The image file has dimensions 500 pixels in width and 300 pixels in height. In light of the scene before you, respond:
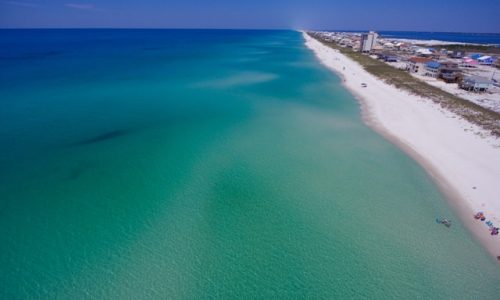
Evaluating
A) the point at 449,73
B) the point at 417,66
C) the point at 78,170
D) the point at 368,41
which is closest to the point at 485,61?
the point at 417,66

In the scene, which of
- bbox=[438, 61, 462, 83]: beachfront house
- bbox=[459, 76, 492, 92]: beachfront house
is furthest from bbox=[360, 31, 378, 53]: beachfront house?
bbox=[459, 76, 492, 92]: beachfront house

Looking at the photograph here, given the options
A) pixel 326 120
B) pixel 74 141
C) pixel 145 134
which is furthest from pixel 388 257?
pixel 74 141

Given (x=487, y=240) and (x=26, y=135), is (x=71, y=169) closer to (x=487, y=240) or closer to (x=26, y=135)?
(x=26, y=135)

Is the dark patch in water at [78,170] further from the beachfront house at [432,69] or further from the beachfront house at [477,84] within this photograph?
the beachfront house at [432,69]

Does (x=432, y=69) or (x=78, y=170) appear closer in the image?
(x=78, y=170)

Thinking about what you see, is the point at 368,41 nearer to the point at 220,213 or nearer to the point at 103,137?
the point at 103,137

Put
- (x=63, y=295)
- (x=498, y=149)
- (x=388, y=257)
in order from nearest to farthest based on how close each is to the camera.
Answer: (x=63, y=295), (x=388, y=257), (x=498, y=149)

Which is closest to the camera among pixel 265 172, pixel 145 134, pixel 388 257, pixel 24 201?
pixel 388 257

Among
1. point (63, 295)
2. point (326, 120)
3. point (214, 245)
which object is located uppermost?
point (326, 120)
